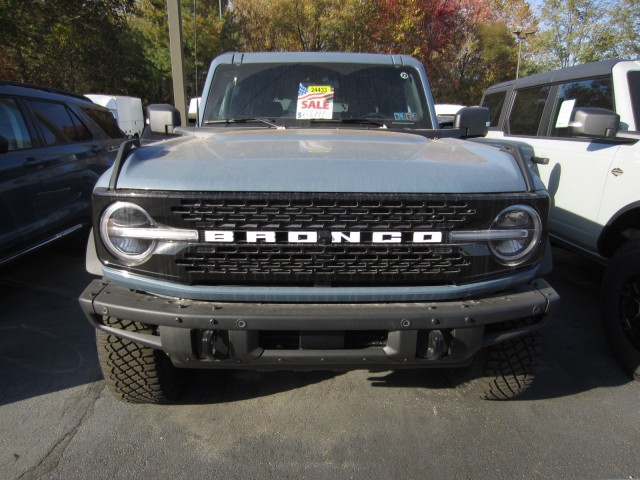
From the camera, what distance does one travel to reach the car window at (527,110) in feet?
16.8

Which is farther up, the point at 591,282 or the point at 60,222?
Answer: the point at 60,222

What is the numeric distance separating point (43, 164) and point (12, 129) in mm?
397

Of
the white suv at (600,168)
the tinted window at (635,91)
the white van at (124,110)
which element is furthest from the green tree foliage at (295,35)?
the tinted window at (635,91)

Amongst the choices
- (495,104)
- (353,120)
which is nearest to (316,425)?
(353,120)

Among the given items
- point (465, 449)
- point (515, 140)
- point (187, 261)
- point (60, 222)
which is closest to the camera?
point (187, 261)

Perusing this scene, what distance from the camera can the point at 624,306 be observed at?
306 centimetres

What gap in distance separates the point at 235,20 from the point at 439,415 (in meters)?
26.0

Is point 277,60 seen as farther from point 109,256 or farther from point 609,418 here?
point 609,418

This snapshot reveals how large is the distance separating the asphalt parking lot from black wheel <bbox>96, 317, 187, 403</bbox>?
0.16 metres

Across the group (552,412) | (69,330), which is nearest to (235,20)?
(69,330)

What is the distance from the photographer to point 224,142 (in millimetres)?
2627

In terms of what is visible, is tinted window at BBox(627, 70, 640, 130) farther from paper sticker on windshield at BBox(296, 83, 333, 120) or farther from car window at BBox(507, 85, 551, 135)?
paper sticker on windshield at BBox(296, 83, 333, 120)

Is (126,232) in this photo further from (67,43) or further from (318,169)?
(67,43)

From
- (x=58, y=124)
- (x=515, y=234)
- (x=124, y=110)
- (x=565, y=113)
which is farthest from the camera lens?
(x=124, y=110)
